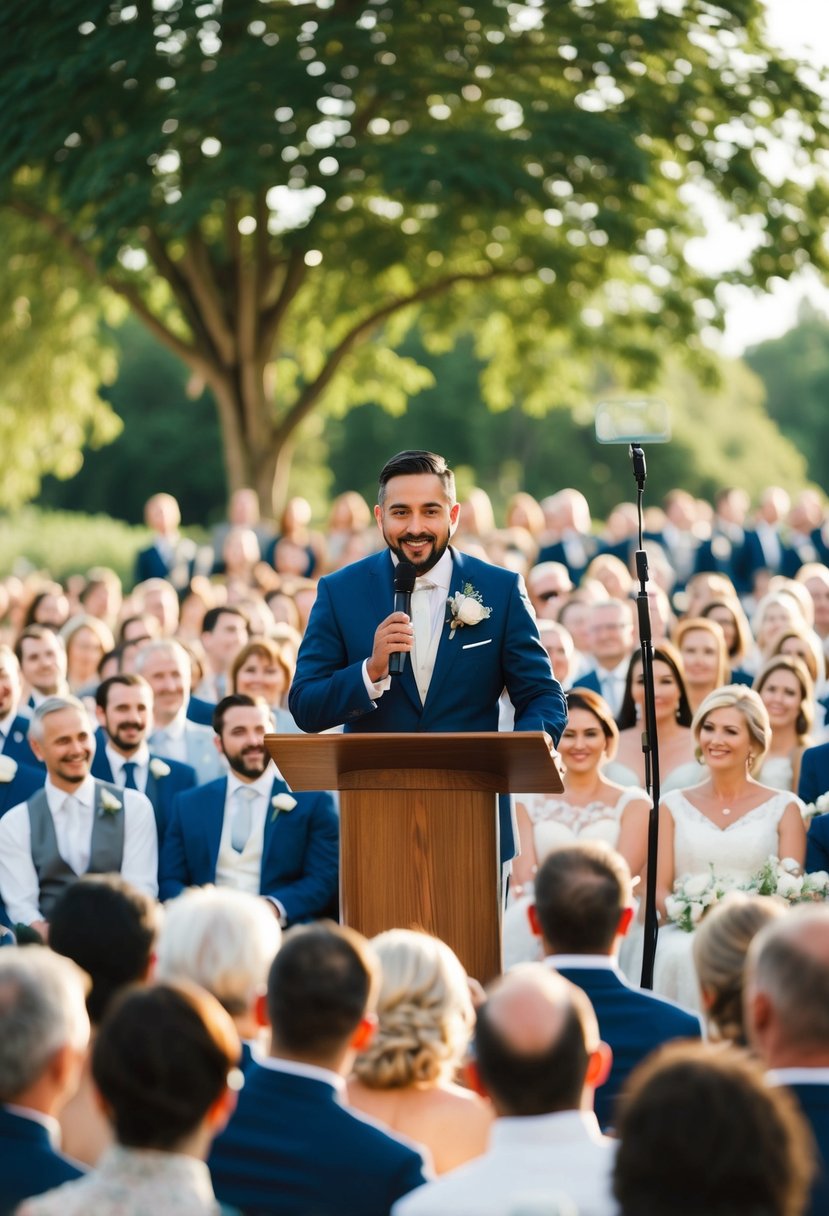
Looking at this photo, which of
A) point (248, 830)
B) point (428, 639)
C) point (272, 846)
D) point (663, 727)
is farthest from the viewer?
point (663, 727)

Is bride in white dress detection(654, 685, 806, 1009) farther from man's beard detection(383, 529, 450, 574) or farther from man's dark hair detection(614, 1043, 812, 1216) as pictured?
man's dark hair detection(614, 1043, 812, 1216)

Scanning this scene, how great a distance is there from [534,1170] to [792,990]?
55 cm

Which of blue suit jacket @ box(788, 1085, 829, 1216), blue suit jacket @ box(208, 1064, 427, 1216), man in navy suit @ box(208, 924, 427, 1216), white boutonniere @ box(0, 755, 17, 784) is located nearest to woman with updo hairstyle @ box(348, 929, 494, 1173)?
man in navy suit @ box(208, 924, 427, 1216)

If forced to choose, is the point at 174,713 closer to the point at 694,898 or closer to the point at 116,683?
the point at 116,683

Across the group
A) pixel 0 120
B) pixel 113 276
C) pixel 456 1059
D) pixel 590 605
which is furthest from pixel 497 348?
pixel 456 1059

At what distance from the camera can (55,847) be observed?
728 cm

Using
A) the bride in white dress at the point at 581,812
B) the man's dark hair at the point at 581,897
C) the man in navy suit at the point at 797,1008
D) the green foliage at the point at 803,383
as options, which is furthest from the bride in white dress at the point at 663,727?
the green foliage at the point at 803,383

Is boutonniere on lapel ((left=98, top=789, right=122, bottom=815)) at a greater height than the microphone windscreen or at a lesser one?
lesser

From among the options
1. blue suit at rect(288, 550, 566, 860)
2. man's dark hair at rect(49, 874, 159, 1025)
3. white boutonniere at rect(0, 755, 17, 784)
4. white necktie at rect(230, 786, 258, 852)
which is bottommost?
white necktie at rect(230, 786, 258, 852)

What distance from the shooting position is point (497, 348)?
76.9 ft

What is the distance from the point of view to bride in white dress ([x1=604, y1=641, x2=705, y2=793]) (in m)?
8.45

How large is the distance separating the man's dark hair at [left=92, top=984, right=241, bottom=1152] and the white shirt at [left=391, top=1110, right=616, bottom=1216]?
0.40 meters

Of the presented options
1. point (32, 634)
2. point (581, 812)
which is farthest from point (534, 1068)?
point (32, 634)

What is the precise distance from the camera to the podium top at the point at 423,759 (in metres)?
4.51
